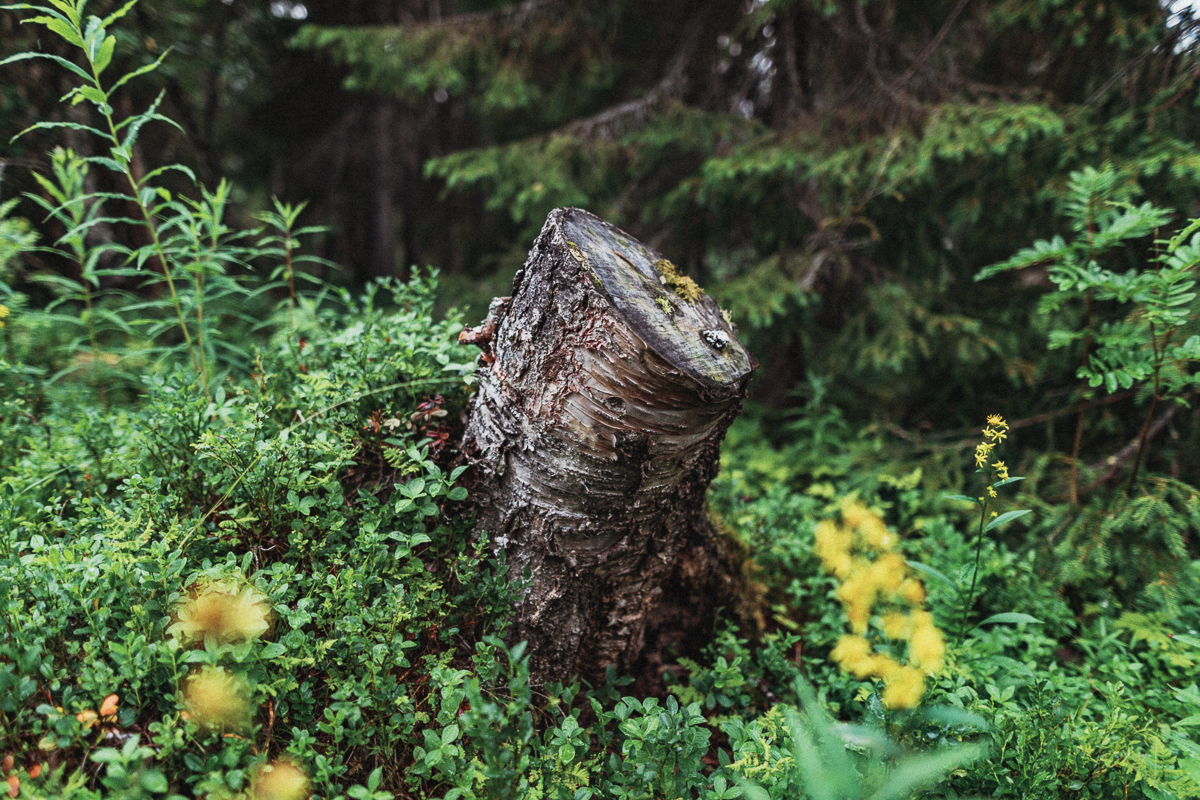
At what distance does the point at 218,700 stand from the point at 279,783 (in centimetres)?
21

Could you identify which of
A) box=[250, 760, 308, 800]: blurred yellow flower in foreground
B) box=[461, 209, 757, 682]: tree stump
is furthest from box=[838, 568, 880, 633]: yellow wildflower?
box=[250, 760, 308, 800]: blurred yellow flower in foreground

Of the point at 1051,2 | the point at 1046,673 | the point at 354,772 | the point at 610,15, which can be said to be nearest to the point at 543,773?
the point at 354,772

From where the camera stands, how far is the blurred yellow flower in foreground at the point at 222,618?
4.19 feet

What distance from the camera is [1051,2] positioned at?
9.61 ft

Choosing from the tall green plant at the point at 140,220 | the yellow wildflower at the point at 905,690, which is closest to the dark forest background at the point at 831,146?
the tall green plant at the point at 140,220

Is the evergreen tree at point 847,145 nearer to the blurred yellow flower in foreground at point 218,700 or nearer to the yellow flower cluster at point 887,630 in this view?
the yellow flower cluster at point 887,630

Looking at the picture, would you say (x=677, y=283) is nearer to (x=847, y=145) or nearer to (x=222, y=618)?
(x=222, y=618)

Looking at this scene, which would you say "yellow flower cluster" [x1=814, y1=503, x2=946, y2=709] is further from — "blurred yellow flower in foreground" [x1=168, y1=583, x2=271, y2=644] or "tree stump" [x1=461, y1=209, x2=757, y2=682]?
"blurred yellow flower in foreground" [x1=168, y1=583, x2=271, y2=644]

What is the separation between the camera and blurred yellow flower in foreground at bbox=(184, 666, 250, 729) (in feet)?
3.91

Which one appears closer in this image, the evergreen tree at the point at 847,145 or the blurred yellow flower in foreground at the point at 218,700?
the blurred yellow flower in foreground at the point at 218,700

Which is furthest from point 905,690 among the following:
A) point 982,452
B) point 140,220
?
point 140,220

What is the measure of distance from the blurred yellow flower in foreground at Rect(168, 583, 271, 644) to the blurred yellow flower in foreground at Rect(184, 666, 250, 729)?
3.4 inches

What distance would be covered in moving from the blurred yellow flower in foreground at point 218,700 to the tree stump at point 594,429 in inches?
29.0

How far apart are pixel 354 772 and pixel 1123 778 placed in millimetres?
1949
